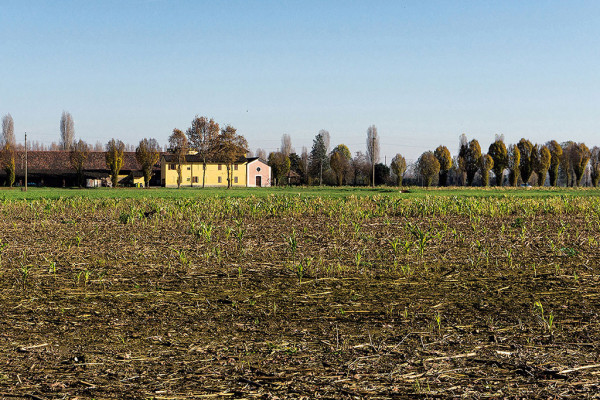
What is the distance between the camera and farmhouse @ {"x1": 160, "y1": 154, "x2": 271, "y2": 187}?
10006 centimetres

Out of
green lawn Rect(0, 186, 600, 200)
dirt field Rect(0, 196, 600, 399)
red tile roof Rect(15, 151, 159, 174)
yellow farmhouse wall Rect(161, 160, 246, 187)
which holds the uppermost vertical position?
red tile roof Rect(15, 151, 159, 174)

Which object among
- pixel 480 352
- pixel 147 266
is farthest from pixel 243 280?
pixel 480 352

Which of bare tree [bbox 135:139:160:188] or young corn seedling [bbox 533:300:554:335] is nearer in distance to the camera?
young corn seedling [bbox 533:300:554:335]

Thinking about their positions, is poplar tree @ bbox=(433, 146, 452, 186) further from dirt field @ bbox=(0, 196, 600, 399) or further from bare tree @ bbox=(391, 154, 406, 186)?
dirt field @ bbox=(0, 196, 600, 399)

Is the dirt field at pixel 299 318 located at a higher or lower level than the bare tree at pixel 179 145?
lower

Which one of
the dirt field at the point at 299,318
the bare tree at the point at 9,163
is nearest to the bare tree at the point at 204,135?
the bare tree at the point at 9,163

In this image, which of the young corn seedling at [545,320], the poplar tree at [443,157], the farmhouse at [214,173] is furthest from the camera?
the farmhouse at [214,173]

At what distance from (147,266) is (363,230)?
291 inches

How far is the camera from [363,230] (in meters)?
16.1

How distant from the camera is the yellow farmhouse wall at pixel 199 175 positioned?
99.6 metres

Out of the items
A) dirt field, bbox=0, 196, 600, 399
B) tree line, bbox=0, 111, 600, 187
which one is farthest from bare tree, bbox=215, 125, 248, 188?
dirt field, bbox=0, 196, 600, 399

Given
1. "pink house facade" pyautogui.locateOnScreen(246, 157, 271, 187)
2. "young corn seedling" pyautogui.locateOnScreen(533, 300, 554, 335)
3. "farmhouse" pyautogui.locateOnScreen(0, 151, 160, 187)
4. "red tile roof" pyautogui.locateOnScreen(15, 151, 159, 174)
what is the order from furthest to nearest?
"pink house facade" pyautogui.locateOnScreen(246, 157, 271, 187) < "red tile roof" pyautogui.locateOnScreen(15, 151, 159, 174) < "farmhouse" pyautogui.locateOnScreen(0, 151, 160, 187) < "young corn seedling" pyautogui.locateOnScreen(533, 300, 554, 335)

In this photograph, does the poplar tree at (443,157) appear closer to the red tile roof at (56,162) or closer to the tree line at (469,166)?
the tree line at (469,166)

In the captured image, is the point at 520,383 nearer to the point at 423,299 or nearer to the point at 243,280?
the point at 423,299
